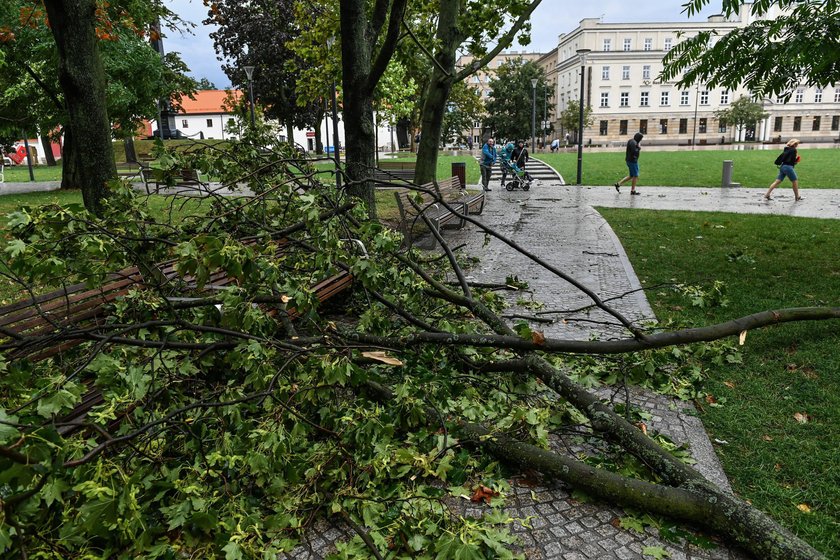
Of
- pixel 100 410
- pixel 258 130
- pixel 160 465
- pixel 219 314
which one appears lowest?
pixel 160 465

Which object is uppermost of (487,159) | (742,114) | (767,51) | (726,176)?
(742,114)

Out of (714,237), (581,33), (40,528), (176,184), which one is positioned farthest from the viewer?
(581,33)

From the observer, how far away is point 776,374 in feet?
15.6

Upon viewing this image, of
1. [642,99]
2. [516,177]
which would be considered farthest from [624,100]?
[516,177]

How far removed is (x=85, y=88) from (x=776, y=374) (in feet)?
23.4

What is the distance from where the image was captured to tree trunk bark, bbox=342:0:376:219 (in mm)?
7638

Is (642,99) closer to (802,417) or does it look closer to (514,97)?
(514,97)

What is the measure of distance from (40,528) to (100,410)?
66cm

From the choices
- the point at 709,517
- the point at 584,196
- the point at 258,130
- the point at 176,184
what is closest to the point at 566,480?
the point at 709,517

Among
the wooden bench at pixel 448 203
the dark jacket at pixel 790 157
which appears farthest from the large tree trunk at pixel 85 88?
the dark jacket at pixel 790 157

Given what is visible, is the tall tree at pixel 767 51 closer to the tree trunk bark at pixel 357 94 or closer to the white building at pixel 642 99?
the tree trunk bark at pixel 357 94

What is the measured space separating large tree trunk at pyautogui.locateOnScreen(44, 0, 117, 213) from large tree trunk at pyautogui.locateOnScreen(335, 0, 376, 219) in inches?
111

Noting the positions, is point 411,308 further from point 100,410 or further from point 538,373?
point 100,410

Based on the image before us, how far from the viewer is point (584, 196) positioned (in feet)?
63.1
